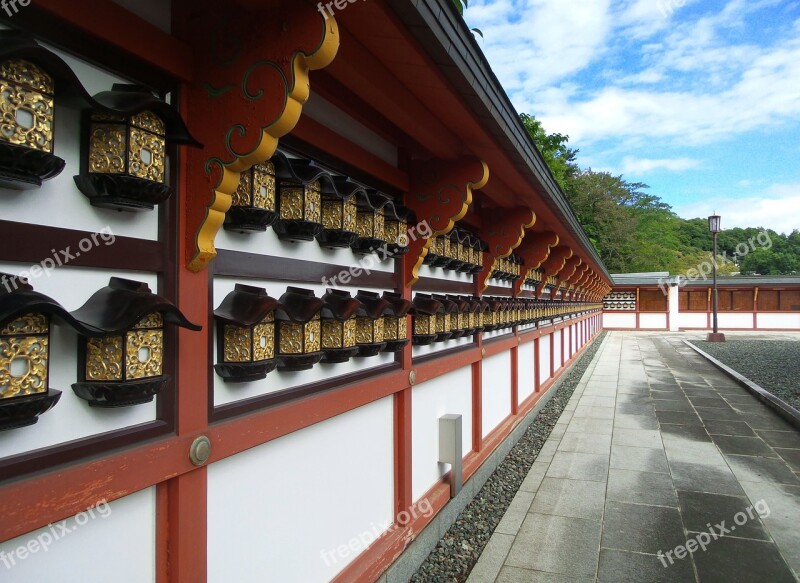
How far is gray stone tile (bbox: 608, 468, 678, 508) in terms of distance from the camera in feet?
17.8

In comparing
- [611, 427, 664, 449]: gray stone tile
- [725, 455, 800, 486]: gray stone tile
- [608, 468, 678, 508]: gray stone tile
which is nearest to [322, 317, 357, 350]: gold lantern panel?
[608, 468, 678, 508]: gray stone tile

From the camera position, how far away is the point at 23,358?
1.41m

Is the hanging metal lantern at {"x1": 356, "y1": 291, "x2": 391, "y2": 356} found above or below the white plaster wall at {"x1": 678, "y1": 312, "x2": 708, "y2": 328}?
above

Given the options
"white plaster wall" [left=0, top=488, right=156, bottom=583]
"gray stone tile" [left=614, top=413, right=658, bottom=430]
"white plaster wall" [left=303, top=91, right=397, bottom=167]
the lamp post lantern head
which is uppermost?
the lamp post lantern head

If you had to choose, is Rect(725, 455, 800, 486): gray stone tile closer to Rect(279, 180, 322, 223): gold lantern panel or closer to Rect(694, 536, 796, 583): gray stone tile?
Rect(694, 536, 796, 583): gray stone tile

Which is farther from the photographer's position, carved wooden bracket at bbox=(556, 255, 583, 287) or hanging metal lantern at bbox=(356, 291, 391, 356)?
carved wooden bracket at bbox=(556, 255, 583, 287)

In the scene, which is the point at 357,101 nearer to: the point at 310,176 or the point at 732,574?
the point at 310,176

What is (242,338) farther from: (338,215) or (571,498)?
(571,498)

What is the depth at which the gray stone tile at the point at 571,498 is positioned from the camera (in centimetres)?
514

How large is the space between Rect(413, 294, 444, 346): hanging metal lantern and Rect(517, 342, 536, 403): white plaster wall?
4.47 meters

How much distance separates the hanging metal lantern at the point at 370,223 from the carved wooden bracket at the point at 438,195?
60 centimetres

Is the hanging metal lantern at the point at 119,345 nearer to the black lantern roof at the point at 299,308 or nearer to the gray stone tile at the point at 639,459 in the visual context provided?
the black lantern roof at the point at 299,308

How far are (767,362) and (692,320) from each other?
1878 cm

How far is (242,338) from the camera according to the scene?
2.20 m
